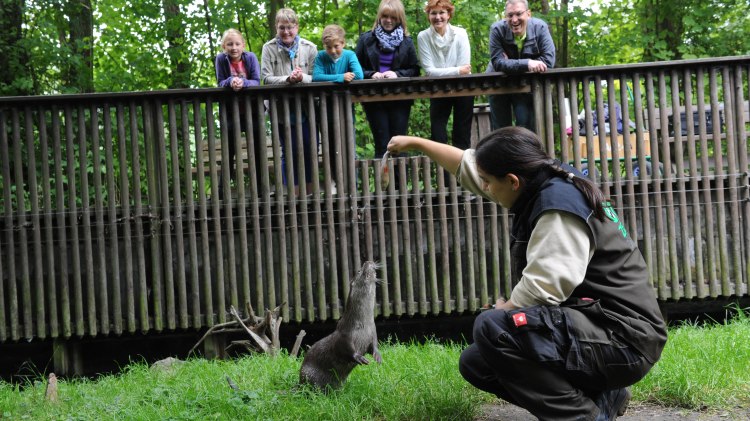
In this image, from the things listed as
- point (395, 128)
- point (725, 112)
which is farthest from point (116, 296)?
point (725, 112)

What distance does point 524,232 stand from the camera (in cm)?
345

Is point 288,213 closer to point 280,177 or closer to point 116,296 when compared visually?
point 280,177

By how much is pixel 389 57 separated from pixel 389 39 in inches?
6.8

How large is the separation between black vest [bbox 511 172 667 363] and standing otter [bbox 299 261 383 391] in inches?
55.5

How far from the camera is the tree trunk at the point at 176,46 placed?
42.3 ft

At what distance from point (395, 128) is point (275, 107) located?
1.21m

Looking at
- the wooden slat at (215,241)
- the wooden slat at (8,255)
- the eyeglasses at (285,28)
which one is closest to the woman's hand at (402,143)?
the wooden slat at (215,241)

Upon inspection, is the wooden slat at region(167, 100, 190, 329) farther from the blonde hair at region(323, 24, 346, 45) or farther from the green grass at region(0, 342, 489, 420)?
the blonde hair at region(323, 24, 346, 45)

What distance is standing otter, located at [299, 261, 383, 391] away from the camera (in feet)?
14.6

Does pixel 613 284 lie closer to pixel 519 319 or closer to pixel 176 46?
pixel 519 319

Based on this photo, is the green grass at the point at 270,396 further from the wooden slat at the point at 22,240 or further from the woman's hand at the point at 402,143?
the woman's hand at the point at 402,143

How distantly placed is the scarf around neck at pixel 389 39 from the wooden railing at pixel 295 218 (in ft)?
2.44

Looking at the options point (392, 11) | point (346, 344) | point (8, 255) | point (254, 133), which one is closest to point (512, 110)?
point (392, 11)

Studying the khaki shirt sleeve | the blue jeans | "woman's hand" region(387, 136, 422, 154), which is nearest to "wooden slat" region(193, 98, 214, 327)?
the blue jeans
